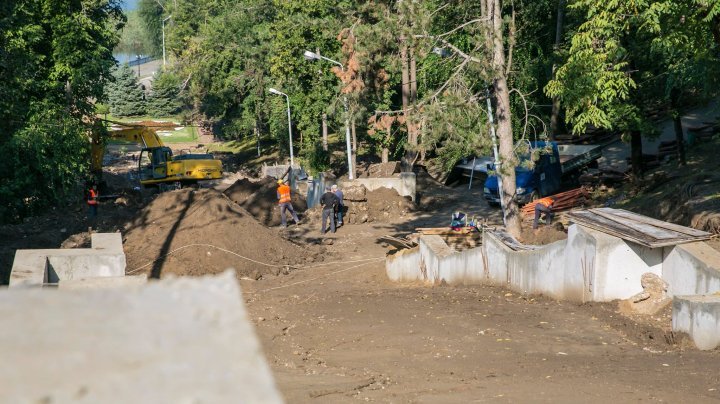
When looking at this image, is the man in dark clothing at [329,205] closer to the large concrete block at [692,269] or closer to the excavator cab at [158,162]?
the large concrete block at [692,269]

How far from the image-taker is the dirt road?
897 cm

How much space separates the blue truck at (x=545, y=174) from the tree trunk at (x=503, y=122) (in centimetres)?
718

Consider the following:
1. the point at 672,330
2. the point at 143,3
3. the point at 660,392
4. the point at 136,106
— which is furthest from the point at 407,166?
the point at 143,3

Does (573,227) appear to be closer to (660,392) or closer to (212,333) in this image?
(660,392)

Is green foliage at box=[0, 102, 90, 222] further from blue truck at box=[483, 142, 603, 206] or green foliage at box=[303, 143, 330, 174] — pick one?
blue truck at box=[483, 142, 603, 206]

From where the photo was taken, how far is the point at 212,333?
273cm

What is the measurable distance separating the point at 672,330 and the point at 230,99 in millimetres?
59064

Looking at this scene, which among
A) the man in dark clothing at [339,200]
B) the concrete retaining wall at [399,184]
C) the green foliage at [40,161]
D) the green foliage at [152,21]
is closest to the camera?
the man in dark clothing at [339,200]

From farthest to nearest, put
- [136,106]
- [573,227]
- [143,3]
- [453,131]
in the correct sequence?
[143,3] < [136,106] < [453,131] < [573,227]

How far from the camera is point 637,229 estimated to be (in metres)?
13.4

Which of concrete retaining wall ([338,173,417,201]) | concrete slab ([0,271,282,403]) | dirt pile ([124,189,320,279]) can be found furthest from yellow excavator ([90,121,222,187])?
concrete slab ([0,271,282,403])

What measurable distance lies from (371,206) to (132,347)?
29.4 metres

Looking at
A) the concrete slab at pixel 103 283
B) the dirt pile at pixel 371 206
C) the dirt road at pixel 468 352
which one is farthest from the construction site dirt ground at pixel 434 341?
the dirt pile at pixel 371 206

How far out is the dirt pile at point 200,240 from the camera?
22188 mm
